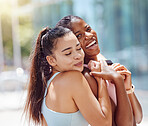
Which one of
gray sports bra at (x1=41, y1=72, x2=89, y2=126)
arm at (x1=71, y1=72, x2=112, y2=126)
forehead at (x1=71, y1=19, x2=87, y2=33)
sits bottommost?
gray sports bra at (x1=41, y1=72, x2=89, y2=126)

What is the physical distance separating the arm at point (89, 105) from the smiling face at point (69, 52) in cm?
9

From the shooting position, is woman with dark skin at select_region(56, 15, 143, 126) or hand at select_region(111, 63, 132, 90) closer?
woman with dark skin at select_region(56, 15, 143, 126)

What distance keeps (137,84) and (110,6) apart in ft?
9.41

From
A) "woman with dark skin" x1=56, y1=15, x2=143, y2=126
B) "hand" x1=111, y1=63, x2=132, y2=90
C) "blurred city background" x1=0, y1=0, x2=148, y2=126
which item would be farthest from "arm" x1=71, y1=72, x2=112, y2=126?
"blurred city background" x1=0, y1=0, x2=148, y2=126

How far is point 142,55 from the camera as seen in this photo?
8.41 m

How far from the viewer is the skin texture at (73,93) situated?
1430mm

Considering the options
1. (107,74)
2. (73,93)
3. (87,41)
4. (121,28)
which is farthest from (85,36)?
(121,28)

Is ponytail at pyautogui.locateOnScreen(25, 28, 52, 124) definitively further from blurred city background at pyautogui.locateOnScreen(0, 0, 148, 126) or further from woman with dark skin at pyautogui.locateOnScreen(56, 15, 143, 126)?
blurred city background at pyautogui.locateOnScreen(0, 0, 148, 126)

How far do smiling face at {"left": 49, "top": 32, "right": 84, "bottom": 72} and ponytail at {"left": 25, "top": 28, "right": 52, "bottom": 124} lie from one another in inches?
7.3

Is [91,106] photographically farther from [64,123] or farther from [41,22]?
[41,22]

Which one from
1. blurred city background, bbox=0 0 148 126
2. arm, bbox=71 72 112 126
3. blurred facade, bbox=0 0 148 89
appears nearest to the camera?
arm, bbox=71 72 112 126

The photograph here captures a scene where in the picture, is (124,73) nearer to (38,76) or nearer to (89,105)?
(89,105)

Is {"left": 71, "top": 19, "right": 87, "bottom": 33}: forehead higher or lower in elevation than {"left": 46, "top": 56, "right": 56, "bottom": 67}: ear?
higher

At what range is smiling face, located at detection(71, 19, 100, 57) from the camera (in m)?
1.63
